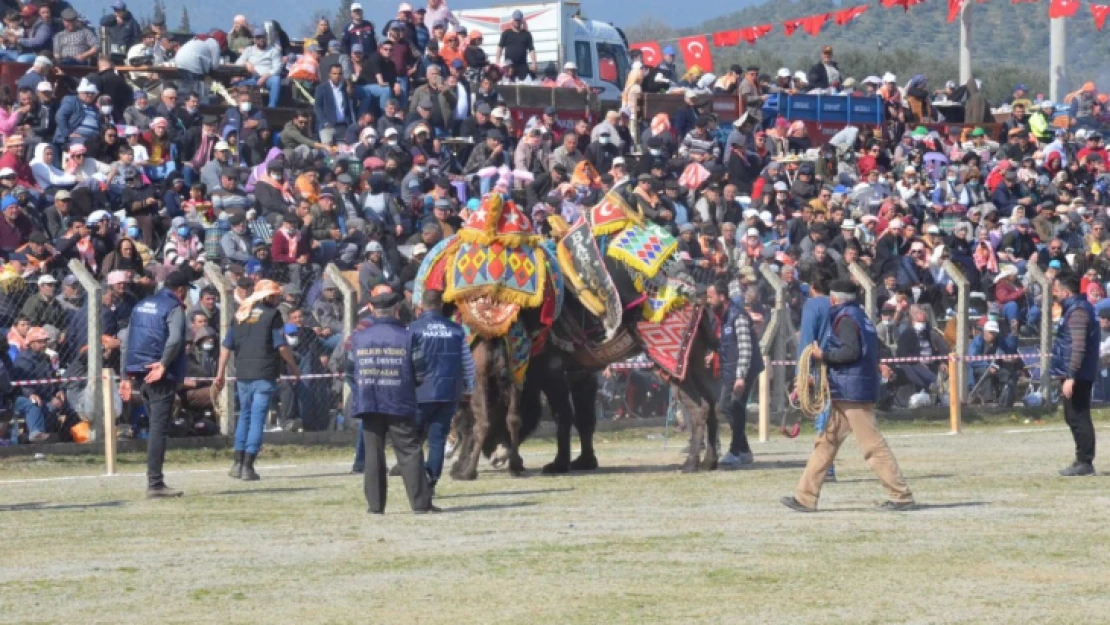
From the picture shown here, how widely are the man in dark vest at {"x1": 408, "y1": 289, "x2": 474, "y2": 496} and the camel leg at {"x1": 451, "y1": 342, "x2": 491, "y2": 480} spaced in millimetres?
1958

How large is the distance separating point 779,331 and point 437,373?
1006 centimetres

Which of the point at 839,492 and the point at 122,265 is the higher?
the point at 122,265

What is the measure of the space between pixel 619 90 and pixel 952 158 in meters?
6.69

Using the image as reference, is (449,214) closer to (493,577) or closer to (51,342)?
(51,342)

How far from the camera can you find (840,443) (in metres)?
15.4

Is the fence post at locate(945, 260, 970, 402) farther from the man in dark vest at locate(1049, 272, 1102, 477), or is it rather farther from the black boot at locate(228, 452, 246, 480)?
the black boot at locate(228, 452, 246, 480)

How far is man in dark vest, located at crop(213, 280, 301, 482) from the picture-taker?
1892 centimetres

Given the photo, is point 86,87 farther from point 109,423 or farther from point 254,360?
point 254,360

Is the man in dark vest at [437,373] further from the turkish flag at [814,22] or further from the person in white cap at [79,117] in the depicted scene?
the turkish flag at [814,22]

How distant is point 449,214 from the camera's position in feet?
85.3

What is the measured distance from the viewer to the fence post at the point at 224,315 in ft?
71.6

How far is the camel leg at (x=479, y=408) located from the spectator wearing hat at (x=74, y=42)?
10.7 metres

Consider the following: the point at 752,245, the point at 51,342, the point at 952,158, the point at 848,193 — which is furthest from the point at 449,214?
the point at 952,158

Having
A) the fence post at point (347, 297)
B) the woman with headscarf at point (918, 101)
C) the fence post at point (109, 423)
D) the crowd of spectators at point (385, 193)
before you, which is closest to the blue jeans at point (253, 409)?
the fence post at point (109, 423)
